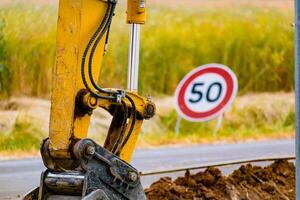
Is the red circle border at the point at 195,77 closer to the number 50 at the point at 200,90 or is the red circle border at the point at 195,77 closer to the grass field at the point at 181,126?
the number 50 at the point at 200,90

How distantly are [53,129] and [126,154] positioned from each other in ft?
2.74

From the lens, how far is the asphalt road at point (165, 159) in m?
13.3

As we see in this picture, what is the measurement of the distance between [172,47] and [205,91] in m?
3.42

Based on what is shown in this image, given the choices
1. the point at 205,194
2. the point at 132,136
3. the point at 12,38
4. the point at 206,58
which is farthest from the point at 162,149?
the point at 132,136

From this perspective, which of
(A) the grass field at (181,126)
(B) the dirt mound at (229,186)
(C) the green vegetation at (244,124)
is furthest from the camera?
(C) the green vegetation at (244,124)

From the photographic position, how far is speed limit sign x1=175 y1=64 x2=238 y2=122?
1867 cm

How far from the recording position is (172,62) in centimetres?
2194

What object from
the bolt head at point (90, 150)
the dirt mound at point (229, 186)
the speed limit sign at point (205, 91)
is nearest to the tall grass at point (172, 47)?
the speed limit sign at point (205, 91)

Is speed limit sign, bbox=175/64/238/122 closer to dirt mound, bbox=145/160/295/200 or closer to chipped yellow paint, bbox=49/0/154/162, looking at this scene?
dirt mound, bbox=145/160/295/200

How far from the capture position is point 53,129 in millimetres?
8430

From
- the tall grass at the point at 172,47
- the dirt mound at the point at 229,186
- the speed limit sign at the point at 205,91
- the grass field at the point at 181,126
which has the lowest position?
the dirt mound at the point at 229,186

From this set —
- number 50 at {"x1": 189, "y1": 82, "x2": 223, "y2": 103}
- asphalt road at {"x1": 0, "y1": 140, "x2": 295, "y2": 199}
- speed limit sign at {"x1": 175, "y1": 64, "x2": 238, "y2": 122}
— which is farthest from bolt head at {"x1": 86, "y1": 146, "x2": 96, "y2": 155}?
number 50 at {"x1": 189, "y1": 82, "x2": 223, "y2": 103}

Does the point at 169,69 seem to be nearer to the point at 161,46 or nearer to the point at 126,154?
the point at 161,46

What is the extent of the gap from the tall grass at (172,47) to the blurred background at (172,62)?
2cm
